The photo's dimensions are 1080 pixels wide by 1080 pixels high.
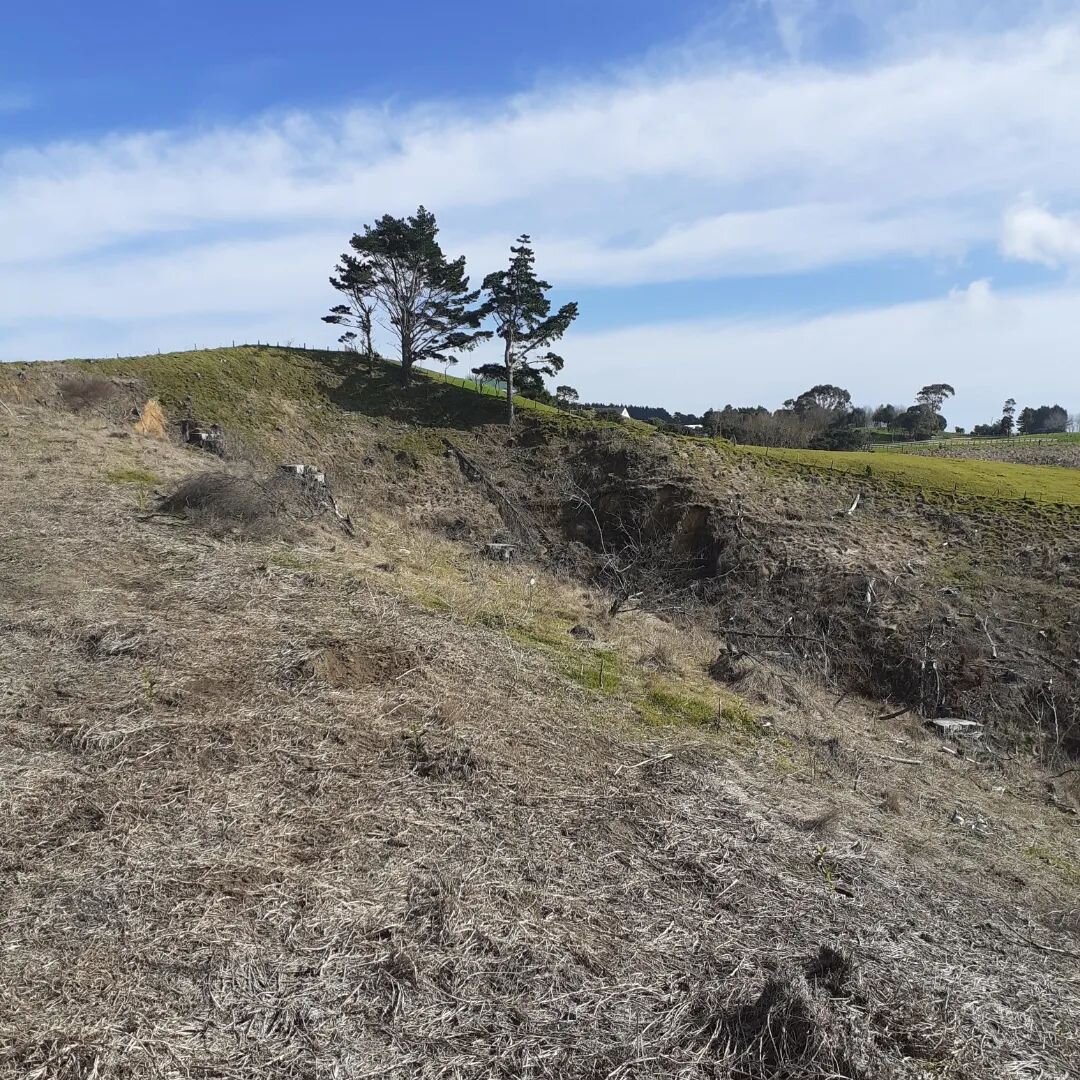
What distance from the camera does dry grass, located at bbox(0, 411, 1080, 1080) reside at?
284 centimetres

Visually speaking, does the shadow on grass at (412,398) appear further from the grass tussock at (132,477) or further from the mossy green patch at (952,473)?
the grass tussock at (132,477)

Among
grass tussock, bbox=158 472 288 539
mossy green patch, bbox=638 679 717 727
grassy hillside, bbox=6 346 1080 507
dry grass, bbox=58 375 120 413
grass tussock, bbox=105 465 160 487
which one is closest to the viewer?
mossy green patch, bbox=638 679 717 727

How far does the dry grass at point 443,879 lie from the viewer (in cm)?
284

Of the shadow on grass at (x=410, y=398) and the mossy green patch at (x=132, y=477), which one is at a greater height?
the shadow on grass at (x=410, y=398)

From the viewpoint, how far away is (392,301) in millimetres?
31953

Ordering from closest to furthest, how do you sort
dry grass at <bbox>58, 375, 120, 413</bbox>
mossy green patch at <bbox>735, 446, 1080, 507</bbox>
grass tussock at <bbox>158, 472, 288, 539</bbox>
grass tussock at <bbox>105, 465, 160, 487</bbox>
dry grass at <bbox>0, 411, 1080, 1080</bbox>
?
dry grass at <bbox>0, 411, 1080, 1080</bbox>, grass tussock at <bbox>158, 472, 288, 539</bbox>, grass tussock at <bbox>105, 465, 160, 487</bbox>, dry grass at <bbox>58, 375, 120, 413</bbox>, mossy green patch at <bbox>735, 446, 1080, 507</bbox>

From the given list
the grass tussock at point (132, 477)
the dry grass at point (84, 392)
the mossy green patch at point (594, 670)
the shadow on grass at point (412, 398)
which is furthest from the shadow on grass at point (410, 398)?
the mossy green patch at point (594, 670)

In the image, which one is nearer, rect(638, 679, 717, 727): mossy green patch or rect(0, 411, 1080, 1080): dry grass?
rect(0, 411, 1080, 1080): dry grass

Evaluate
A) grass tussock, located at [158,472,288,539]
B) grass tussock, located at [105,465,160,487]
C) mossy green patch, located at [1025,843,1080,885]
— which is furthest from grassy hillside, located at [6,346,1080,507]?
mossy green patch, located at [1025,843,1080,885]

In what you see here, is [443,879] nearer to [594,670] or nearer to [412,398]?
[594,670]

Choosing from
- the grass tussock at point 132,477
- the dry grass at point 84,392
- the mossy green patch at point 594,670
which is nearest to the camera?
the mossy green patch at point 594,670

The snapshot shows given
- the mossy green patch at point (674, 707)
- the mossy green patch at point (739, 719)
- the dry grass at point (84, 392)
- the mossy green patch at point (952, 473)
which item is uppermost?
the dry grass at point (84, 392)

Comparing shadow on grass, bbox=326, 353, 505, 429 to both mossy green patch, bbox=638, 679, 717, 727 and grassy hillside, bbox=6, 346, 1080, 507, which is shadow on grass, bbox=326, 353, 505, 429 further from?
mossy green patch, bbox=638, 679, 717, 727

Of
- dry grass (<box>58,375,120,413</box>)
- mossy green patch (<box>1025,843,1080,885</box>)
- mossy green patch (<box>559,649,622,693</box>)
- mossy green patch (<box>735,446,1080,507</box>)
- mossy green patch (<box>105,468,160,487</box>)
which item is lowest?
mossy green patch (<box>1025,843,1080,885</box>)
